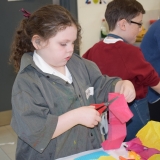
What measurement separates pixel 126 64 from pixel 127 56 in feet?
0.14

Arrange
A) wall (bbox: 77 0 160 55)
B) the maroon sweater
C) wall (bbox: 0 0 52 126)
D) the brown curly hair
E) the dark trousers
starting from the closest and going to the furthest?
1. the brown curly hair
2. the maroon sweater
3. the dark trousers
4. wall (bbox: 0 0 52 126)
5. wall (bbox: 77 0 160 55)

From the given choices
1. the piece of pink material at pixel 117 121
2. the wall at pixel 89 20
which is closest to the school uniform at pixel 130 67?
the piece of pink material at pixel 117 121

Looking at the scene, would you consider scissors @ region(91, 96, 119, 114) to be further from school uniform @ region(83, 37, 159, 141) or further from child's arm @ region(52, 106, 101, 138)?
school uniform @ region(83, 37, 159, 141)

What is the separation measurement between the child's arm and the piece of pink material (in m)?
0.12

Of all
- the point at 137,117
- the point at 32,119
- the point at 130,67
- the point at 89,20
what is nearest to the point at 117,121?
the point at 32,119

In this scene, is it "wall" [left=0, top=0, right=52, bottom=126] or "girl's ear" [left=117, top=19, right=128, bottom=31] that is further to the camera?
"wall" [left=0, top=0, right=52, bottom=126]

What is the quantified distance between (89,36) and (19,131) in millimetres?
2133

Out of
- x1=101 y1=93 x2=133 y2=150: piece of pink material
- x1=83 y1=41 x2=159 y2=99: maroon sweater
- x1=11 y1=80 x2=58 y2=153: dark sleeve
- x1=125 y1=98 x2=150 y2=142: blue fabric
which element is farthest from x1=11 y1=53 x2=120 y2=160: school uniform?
x1=125 y1=98 x2=150 y2=142: blue fabric

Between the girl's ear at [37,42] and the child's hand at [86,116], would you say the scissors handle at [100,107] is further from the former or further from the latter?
the girl's ear at [37,42]

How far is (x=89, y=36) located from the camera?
3.27m

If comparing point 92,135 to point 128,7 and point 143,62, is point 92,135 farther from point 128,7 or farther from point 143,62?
point 128,7

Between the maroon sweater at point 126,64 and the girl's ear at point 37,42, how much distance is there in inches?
23.0

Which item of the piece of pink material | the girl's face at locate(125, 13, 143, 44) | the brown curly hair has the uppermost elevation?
the brown curly hair

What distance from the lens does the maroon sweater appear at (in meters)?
1.79
